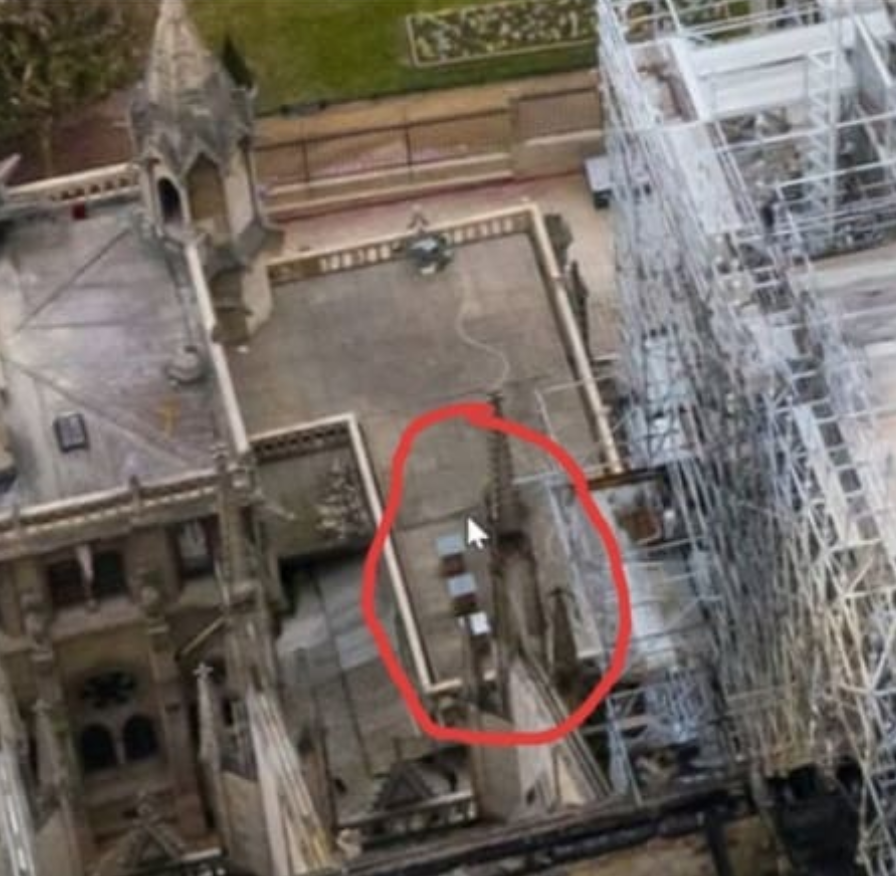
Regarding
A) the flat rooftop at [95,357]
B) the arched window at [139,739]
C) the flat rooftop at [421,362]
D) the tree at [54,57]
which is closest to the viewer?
the flat rooftop at [95,357]

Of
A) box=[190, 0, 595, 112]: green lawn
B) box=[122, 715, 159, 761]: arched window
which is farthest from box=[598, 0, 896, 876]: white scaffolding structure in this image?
box=[190, 0, 595, 112]: green lawn

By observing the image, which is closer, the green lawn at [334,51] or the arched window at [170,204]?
the arched window at [170,204]

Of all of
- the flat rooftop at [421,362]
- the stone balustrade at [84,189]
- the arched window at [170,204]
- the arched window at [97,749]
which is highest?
the stone balustrade at [84,189]

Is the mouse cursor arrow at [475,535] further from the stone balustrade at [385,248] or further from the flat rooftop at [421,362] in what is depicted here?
the stone balustrade at [385,248]

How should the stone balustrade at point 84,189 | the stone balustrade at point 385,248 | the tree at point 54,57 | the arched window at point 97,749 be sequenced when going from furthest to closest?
1. the tree at point 54,57
2. the stone balustrade at point 385,248
3. the stone balustrade at point 84,189
4. the arched window at point 97,749

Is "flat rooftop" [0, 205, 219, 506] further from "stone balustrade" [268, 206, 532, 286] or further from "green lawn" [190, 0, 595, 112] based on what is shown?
"green lawn" [190, 0, 595, 112]

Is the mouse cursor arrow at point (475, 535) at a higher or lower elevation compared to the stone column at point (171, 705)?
higher

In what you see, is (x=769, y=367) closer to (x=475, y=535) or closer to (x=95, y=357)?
(x=475, y=535)

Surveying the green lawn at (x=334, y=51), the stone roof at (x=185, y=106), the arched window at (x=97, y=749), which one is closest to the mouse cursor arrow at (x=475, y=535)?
the arched window at (x=97, y=749)
